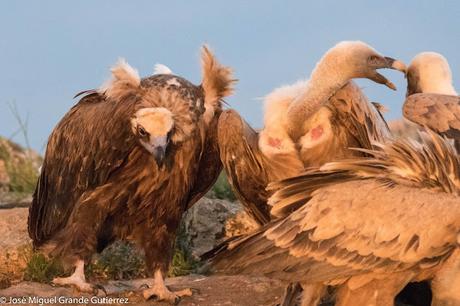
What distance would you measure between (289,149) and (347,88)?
0.56 meters

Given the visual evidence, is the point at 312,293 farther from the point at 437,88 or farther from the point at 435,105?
the point at 437,88

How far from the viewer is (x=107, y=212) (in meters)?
6.83

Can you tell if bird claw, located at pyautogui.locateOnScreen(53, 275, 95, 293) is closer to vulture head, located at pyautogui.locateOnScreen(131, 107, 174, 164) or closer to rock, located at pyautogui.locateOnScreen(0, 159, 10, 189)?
vulture head, located at pyautogui.locateOnScreen(131, 107, 174, 164)

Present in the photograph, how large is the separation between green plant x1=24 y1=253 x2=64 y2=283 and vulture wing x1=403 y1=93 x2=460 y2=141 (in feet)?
11.1

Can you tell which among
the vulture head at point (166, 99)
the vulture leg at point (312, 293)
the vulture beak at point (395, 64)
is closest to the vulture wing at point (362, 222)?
the vulture leg at point (312, 293)

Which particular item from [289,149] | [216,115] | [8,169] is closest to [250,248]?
[289,149]

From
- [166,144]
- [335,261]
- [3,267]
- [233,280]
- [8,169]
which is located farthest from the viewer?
[8,169]

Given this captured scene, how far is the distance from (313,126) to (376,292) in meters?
1.68

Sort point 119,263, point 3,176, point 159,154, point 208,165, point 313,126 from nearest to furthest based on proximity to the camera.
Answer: point 159,154, point 313,126, point 208,165, point 119,263, point 3,176

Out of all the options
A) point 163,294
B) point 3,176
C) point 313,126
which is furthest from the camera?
point 3,176

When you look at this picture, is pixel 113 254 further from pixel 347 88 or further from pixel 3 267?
pixel 347 88

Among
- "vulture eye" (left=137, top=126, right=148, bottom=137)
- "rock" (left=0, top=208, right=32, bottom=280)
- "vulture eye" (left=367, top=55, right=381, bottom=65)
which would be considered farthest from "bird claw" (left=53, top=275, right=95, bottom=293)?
"vulture eye" (left=367, top=55, right=381, bottom=65)

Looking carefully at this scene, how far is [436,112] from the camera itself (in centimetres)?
631

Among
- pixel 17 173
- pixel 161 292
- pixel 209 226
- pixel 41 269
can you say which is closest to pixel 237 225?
pixel 209 226
